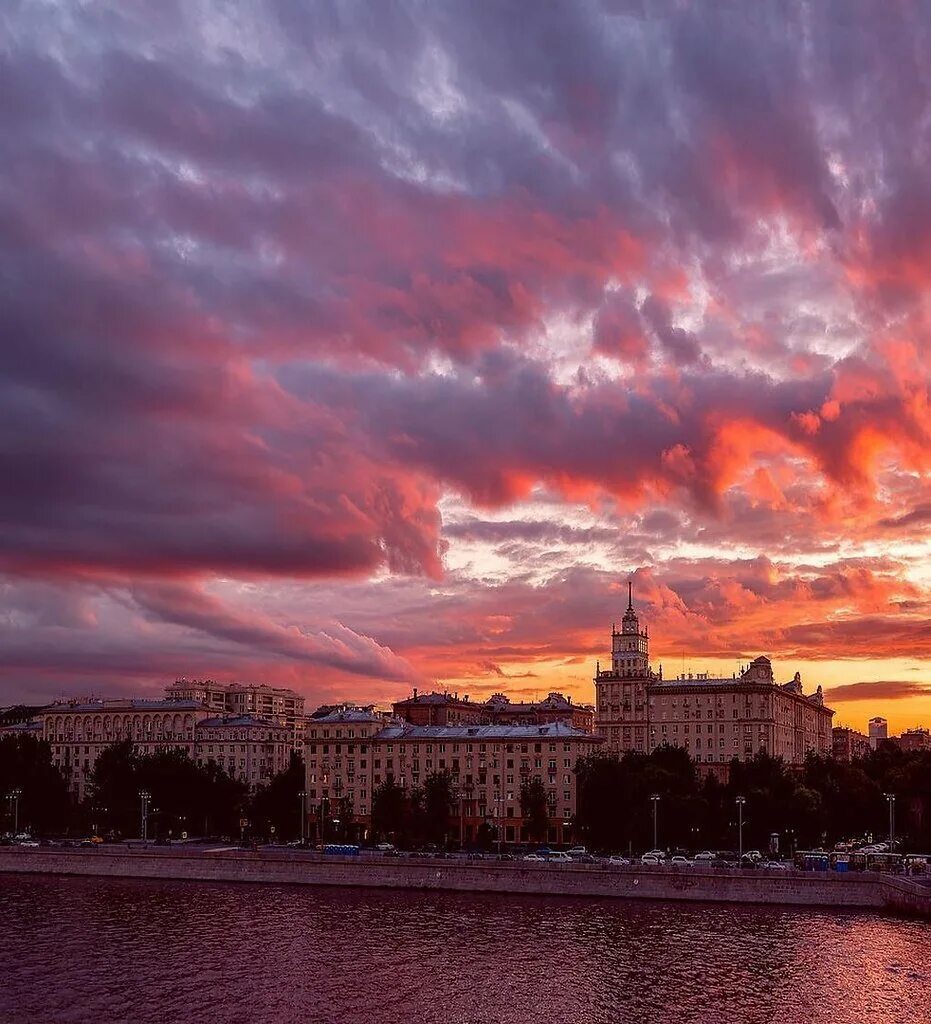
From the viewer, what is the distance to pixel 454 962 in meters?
76.9

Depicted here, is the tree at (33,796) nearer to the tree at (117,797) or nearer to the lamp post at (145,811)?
the tree at (117,797)

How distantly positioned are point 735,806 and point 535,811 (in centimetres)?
2476

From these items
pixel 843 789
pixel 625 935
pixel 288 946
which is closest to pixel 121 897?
pixel 288 946

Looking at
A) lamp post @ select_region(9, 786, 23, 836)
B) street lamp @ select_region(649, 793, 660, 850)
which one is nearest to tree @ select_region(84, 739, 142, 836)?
lamp post @ select_region(9, 786, 23, 836)

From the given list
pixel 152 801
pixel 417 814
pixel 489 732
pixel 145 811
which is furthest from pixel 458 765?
pixel 145 811

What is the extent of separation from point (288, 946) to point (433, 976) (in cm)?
1436

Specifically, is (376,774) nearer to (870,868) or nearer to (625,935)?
(870,868)

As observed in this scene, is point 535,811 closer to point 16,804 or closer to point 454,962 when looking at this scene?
point 16,804

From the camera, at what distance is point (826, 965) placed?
7550 cm

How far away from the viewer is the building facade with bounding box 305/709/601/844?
16312cm

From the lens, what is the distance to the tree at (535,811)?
152 metres

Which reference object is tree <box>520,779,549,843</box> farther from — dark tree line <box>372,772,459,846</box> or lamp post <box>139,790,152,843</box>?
lamp post <box>139,790,152,843</box>

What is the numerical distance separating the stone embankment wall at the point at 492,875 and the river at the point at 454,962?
92.9 inches

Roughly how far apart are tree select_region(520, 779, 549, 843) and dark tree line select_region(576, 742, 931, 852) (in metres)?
5.46
